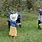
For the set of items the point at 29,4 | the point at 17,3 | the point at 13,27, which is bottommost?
the point at 13,27

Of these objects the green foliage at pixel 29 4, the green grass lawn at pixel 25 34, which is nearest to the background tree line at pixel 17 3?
the green foliage at pixel 29 4

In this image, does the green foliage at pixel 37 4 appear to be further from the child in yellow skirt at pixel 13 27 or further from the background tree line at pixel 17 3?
the child in yellow skirt at pixel 13 27

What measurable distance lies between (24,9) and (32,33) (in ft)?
16.6

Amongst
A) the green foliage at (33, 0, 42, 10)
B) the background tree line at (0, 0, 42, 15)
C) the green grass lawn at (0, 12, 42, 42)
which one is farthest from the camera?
the green foliage at (33, 0, 42, 10)

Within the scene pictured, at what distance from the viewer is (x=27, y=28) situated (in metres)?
8.15

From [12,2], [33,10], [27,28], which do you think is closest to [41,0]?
[33,10]

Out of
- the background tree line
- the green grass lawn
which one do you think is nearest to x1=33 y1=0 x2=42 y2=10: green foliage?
the background tree line

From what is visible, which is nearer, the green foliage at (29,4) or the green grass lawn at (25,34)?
the green grass lawn at (25,34)

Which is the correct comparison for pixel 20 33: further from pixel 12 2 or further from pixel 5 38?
pixel 12 2

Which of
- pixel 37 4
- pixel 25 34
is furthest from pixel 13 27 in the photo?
pixel 37 4

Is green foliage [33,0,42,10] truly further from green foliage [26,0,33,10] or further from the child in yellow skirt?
the child in yellow skirt

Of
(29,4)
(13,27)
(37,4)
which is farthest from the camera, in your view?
(29,4)

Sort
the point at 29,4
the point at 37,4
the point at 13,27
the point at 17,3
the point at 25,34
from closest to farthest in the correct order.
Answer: the point at 13,27 → the point at 25,34 → the point at 17,3 → the point at 37,4 → the point at 29,4

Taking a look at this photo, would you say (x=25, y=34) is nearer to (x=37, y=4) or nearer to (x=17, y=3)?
(x=17, y=3)
